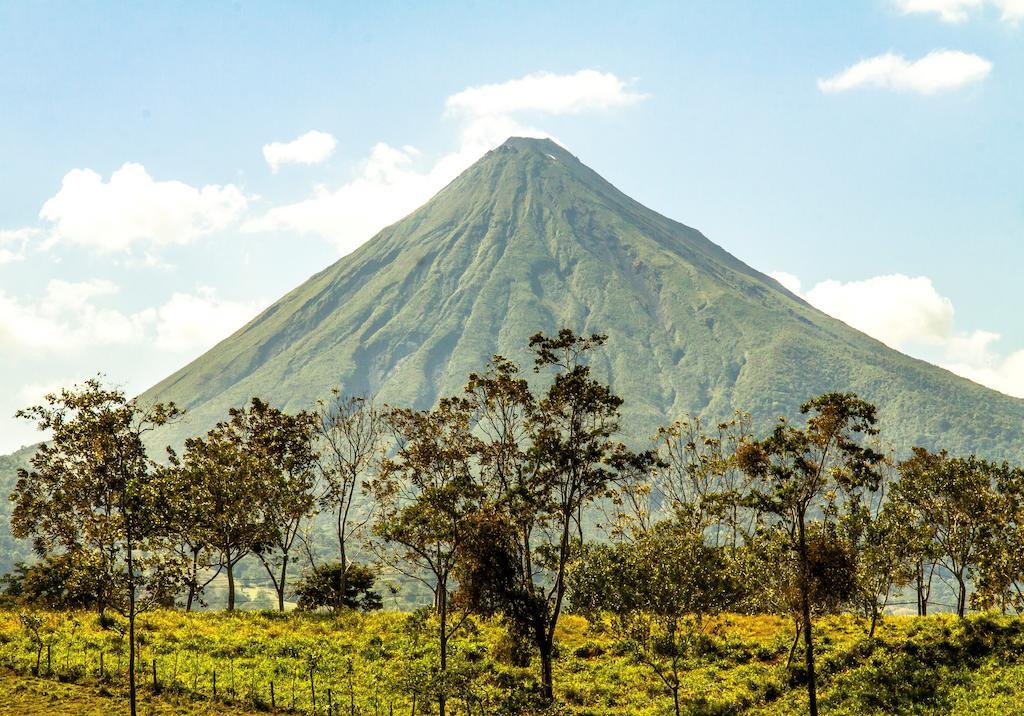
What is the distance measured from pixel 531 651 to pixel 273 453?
32.9 meters

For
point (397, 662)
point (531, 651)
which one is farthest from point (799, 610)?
point (397, 662)

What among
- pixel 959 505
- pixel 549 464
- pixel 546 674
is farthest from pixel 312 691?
pixel 959 505

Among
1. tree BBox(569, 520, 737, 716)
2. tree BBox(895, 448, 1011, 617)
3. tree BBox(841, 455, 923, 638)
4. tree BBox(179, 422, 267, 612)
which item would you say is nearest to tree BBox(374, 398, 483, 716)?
tree BBox(569, 520, 737, 716)

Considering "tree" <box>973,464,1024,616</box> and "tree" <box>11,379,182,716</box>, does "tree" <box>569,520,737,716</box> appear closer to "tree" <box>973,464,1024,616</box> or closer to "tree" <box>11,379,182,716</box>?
"tree" <box>11,379,182,716</box>

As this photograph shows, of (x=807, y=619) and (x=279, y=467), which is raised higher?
(x=279, y=467)

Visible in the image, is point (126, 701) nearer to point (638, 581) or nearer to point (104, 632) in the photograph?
point (104, 632)

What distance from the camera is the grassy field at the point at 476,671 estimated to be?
115 feet

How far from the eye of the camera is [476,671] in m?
40.6

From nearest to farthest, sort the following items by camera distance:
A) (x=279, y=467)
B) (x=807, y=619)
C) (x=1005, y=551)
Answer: (x=807, y=619), (x=1005, y=551), (x=279, y=467)

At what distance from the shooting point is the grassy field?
35125 mm

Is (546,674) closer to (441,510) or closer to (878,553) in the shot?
(441,510)

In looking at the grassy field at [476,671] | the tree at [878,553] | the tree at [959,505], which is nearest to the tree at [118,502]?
the grassy field at [476,671]

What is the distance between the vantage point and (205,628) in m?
47.4

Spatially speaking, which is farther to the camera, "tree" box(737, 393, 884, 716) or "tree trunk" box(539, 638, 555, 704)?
"tree trunk" box(539, 638, 555, 704)
